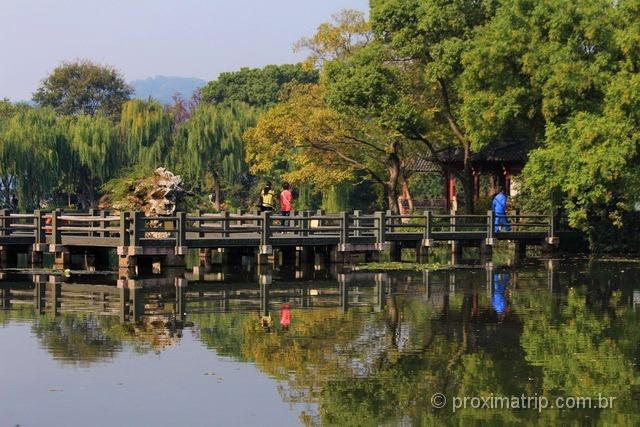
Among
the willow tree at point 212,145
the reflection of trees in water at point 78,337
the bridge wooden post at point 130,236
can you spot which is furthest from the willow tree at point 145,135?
the reflection of trees in water at point 78,337

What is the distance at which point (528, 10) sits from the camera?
3931cm

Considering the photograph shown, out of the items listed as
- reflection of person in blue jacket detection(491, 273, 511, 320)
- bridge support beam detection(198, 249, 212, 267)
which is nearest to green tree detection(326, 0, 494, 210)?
bridge support beam detection(198, 249, 212, 267)

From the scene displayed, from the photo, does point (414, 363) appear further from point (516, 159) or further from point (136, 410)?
point (516, 159)

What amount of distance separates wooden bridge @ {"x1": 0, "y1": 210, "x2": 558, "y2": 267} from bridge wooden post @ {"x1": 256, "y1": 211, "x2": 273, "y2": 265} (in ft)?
0.09

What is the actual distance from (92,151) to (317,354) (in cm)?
4287

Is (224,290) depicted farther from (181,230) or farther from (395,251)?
(395,251)

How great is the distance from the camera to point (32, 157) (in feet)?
188

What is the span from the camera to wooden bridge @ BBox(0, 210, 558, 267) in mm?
31641

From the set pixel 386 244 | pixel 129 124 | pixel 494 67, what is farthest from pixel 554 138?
pixel 129 124

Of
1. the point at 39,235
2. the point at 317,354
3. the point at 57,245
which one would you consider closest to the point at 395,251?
the point at 57,245

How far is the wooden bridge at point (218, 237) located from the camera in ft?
104

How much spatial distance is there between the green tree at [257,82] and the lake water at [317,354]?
61.2 meters

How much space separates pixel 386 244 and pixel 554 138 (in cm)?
618

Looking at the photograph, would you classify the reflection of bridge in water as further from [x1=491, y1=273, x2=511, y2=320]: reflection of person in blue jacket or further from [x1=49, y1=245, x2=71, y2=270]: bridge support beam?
[x1=49, y1=245, x2=71, y2=270]: bridge support beam
